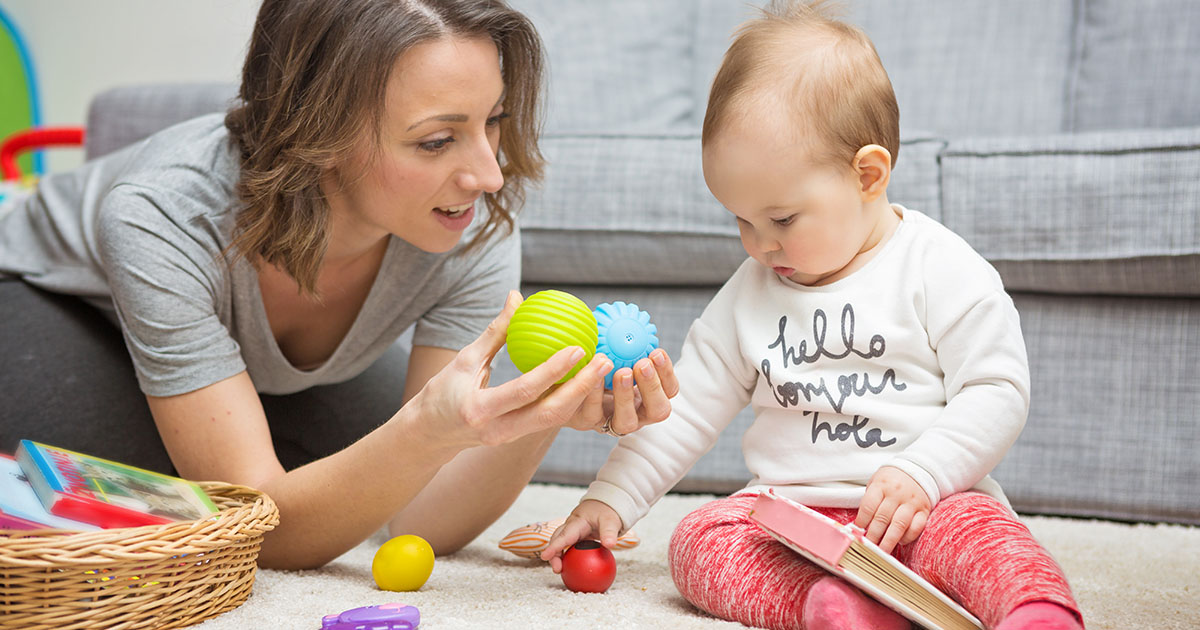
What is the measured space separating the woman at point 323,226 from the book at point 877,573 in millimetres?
178

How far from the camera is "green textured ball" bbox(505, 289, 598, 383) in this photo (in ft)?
2.67

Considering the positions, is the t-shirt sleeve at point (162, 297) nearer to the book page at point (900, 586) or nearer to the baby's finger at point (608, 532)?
the baby's finger at point (608, 532)

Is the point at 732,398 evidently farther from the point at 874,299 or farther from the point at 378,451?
the point at 378,451

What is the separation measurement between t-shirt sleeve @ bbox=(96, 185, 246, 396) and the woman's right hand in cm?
32

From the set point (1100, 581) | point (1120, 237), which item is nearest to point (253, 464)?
point (1100, 581)

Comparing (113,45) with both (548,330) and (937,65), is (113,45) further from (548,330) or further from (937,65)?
(548,330)

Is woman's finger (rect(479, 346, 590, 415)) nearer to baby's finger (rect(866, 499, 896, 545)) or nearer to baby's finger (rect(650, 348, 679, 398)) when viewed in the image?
baby's finger (rect(650, 348, 679, 398))

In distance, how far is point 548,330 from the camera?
0.81m

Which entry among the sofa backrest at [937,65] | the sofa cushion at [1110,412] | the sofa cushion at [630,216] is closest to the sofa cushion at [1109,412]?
the sofa cushion at [1110,412]

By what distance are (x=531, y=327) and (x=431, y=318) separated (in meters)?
0.49

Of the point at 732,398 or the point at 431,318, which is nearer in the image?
the point at 732,398

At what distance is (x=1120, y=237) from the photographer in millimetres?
1317

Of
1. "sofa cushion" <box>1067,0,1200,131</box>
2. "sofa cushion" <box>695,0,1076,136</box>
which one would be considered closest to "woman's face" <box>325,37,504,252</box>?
"sofa cushion" <box>695,0,1076,136</box>

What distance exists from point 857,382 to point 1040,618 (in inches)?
11.9
